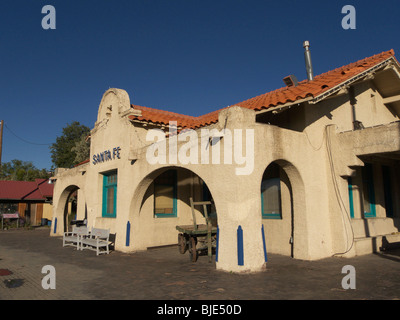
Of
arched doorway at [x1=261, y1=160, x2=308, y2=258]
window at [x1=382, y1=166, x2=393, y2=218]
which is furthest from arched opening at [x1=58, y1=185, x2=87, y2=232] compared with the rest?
window at [x1=382, y1=166, x2=393, y2=218]

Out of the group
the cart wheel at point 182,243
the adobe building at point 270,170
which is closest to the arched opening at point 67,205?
the adobe building at point 270,170

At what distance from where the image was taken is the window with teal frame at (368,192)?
1190cm

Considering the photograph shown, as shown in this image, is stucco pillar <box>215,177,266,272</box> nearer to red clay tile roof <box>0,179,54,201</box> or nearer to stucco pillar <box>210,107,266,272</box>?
stucco pillar <box>210,107,266,272</box>

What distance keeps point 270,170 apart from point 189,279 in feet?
16.9

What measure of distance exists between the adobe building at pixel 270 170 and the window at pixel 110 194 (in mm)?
47

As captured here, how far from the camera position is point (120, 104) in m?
13.2

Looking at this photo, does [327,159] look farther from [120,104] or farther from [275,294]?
[120,104]

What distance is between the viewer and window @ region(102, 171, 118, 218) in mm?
13851

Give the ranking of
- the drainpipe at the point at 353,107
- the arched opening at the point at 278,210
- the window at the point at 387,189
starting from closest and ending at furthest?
the arched opening at the point at 278,210 → the drainpipe at the point at 353,107 → the window at the point at 387,189

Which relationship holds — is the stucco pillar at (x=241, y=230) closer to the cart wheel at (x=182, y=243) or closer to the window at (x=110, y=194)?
the cart wheel at (x=182, y=243)

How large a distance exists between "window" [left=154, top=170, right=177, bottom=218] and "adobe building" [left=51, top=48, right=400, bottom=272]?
43 mm
